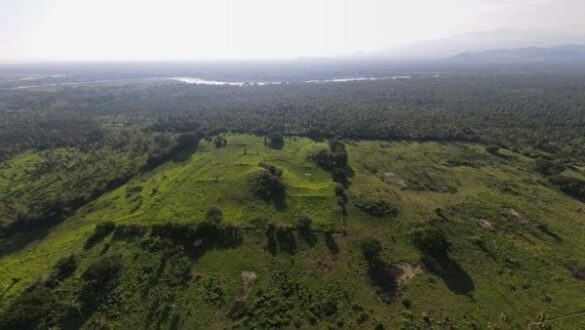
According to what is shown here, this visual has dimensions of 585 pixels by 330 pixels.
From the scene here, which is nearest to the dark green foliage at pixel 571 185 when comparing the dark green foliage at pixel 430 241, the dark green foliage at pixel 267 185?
the dark green foliage at pixel 430 241

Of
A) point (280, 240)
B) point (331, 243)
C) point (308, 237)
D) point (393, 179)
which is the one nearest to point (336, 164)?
point (393, 179)

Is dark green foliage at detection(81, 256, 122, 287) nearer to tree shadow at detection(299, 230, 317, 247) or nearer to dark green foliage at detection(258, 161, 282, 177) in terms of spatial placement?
tree shadow at detection(299, 230, 317, 247)

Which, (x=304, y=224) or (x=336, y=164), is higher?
(x=336, y=164)

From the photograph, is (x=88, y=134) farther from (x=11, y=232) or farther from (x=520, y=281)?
(x=520, y=281)

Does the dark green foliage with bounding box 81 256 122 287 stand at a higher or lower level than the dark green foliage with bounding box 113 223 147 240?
lower

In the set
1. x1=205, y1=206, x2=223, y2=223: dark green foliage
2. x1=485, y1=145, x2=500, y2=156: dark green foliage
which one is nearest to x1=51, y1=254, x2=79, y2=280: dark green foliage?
x1=205, y1=206, x2=223, y2=223: dark green foliage

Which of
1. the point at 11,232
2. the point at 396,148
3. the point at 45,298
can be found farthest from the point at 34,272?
the point at 396,148

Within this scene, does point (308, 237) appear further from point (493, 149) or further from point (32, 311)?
point (493, 149)
